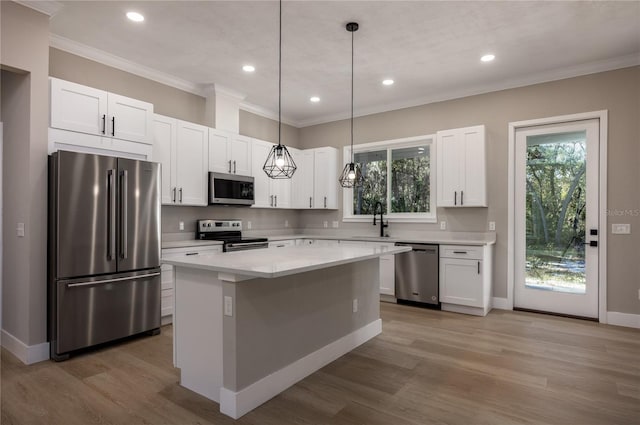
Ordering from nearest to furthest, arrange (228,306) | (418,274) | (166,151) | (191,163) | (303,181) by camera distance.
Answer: (228,306), (166,151), (191,163), (418,274), (303,181)

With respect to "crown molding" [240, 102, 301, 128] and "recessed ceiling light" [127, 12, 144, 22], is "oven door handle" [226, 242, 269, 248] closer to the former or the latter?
"crown molding" [240, 102, 301, 128]

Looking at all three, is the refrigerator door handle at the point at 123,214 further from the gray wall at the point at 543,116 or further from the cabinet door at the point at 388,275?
the gray wall at the point at 543,116

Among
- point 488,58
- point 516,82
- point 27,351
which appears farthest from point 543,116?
point 27,351

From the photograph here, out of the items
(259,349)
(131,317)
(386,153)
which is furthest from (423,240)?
(131,317)

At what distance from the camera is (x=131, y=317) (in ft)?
11.3

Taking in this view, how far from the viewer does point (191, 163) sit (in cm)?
456

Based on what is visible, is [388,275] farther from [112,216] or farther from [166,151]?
[112,216]

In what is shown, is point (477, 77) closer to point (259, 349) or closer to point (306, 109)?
point (306, 109)

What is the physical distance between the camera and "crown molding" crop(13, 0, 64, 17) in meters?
2.95

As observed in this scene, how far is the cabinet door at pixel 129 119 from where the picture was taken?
3.56m

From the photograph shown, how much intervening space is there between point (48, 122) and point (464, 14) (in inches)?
147

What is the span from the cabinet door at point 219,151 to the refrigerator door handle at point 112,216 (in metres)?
1.59

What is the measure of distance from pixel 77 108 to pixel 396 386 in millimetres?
3603

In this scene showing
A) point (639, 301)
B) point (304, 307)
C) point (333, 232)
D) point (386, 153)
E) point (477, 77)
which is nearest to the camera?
point (304, 307)
